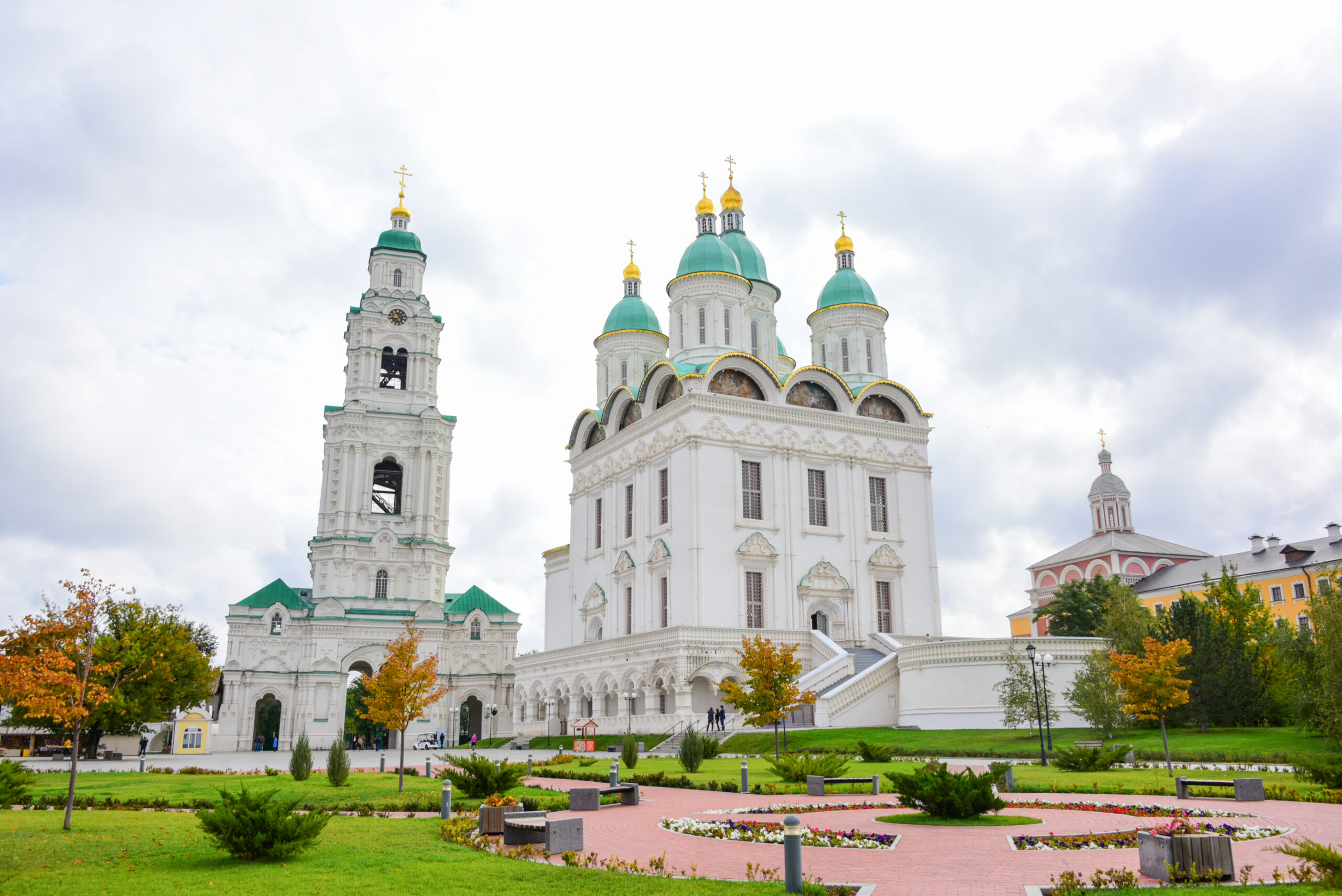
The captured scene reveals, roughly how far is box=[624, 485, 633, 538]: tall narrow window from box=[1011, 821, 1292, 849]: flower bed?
125 ft

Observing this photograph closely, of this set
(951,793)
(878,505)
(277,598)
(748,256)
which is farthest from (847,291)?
(951,793)

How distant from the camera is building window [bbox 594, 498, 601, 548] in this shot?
52969 millimetres

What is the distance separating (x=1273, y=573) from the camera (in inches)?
2383

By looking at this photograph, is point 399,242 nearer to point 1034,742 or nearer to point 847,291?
point 847,291

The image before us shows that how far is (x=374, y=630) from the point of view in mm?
57125

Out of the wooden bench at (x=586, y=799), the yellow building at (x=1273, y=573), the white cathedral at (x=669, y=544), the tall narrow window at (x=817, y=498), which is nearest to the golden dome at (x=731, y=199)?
the white cathedral at (x=669, y=544)

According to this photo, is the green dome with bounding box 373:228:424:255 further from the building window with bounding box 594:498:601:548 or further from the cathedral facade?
the building window with bounding box 594:498:601:548

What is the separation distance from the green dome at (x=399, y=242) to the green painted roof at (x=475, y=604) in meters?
22.1

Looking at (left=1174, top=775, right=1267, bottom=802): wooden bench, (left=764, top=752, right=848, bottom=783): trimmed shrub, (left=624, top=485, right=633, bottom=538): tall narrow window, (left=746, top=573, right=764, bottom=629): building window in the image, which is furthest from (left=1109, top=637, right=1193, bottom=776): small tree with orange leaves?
(left=624, top=485, right=633, bottom=538): tall narrow window

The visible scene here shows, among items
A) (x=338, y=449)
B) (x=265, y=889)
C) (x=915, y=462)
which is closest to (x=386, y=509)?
(x=338, y=449)

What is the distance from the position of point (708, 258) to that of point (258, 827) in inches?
1583

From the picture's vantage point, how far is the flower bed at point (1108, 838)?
38.8ft

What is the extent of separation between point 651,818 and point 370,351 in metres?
51.6

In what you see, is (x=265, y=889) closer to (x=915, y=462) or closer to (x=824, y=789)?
(x=824, y=789)
